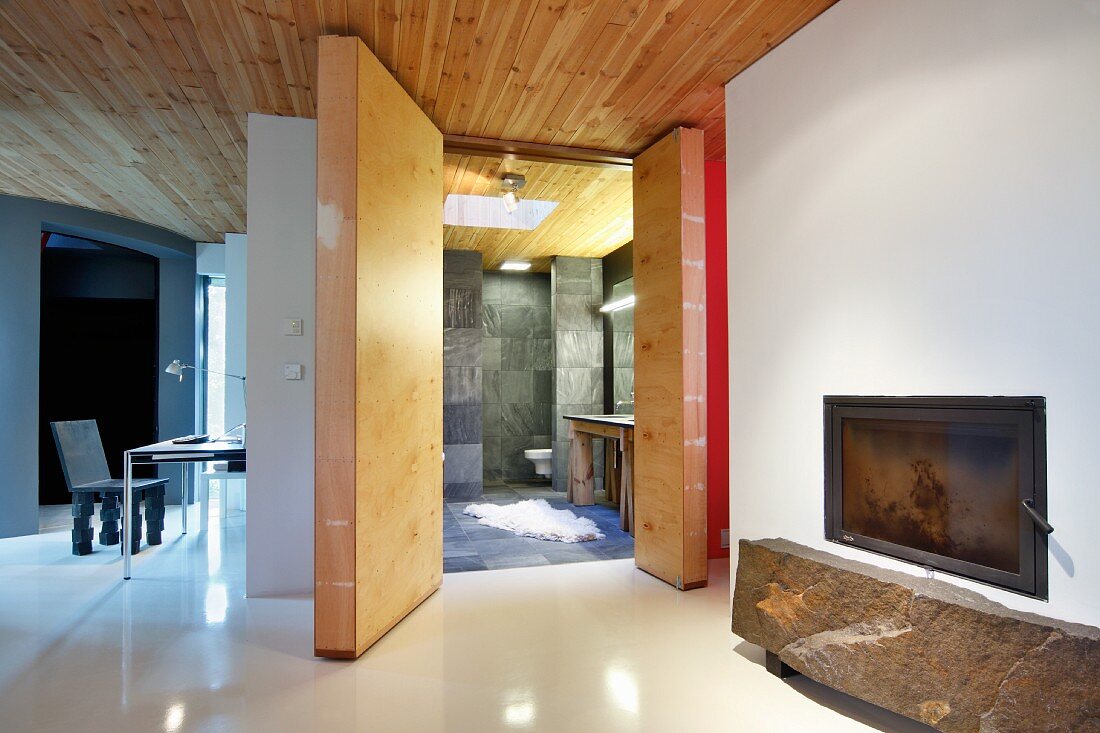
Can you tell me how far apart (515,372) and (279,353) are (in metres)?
4.32

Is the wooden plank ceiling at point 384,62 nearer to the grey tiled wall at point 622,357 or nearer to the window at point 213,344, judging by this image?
Answer: the window at point 213,344

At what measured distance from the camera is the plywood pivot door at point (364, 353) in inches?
104

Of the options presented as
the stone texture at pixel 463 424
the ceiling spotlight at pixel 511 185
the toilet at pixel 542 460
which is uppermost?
the ceiling spotlight at pixel 511 185

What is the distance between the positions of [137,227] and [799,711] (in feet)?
20.9

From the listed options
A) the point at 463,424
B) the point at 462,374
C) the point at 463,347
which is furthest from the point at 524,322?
the point at 463,424

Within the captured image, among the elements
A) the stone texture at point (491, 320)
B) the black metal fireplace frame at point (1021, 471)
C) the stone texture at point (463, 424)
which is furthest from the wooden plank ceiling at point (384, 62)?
the stone texture at point (491, 320)

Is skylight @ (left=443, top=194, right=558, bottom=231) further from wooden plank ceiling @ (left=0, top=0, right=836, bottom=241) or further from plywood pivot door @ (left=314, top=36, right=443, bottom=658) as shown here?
plywood pivot door @ (left=314, top=36, right=443, bottom=658)

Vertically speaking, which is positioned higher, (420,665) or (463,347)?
(463,347)

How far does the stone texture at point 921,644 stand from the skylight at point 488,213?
403 centimetres

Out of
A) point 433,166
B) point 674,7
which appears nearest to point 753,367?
point 674,7

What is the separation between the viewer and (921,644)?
192 centimetres

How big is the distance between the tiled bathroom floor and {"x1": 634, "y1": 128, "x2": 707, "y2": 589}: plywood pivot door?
1.80 ft

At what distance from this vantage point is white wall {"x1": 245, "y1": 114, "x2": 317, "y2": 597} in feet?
11.5

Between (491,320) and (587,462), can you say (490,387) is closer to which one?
(491,320)
